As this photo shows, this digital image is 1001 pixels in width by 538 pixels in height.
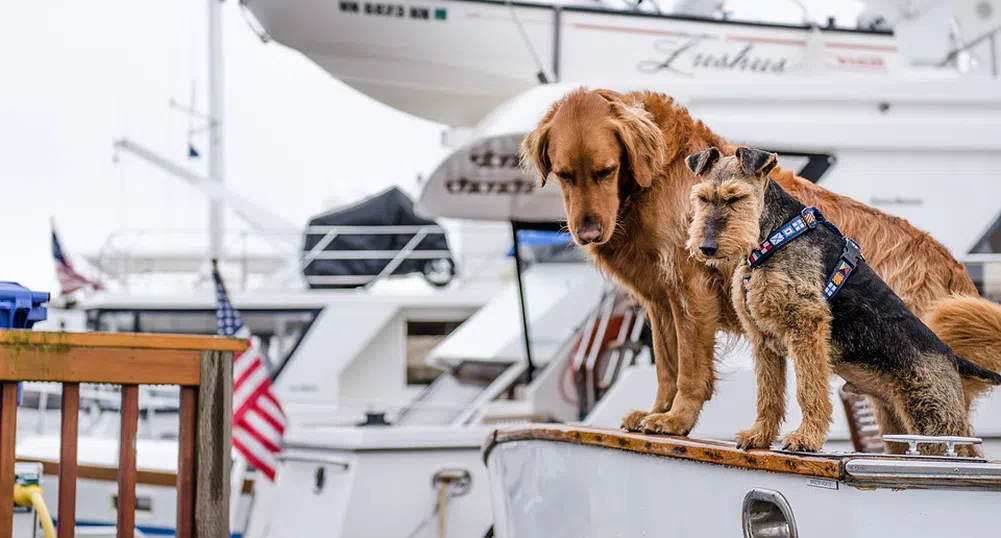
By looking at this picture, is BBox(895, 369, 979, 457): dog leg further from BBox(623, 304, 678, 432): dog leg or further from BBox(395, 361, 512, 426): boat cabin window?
BBox(395, 361, 512, 426): boat cabin window

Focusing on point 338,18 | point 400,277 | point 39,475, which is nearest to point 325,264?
point 400,277

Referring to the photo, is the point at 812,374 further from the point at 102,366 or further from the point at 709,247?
the point at 102,366

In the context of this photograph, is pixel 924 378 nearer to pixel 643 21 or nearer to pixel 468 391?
pixel 643 21

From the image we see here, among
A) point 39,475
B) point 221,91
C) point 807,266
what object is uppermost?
point 221,91

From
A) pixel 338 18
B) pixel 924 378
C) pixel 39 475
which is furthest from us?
pixel 338 18

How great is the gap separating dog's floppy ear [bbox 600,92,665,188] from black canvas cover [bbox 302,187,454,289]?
12868 mm

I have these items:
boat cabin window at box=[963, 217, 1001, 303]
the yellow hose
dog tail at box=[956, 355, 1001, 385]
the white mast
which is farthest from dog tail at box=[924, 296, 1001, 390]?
the white mast

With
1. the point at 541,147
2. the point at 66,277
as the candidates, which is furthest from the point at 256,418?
the point at 66,277

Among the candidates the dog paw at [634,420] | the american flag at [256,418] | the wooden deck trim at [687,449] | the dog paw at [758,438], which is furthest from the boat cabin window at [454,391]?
the dog paw at [758,438]

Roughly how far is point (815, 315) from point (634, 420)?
958 millimetres

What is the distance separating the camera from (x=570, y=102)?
309cm

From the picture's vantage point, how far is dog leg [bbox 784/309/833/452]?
253 centimetres

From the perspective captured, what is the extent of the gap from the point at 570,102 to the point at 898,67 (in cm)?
649

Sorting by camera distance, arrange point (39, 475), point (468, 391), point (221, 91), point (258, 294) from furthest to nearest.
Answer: point (221, 91)
point (258, 294)
point (468, 391)
point (39, 475)
